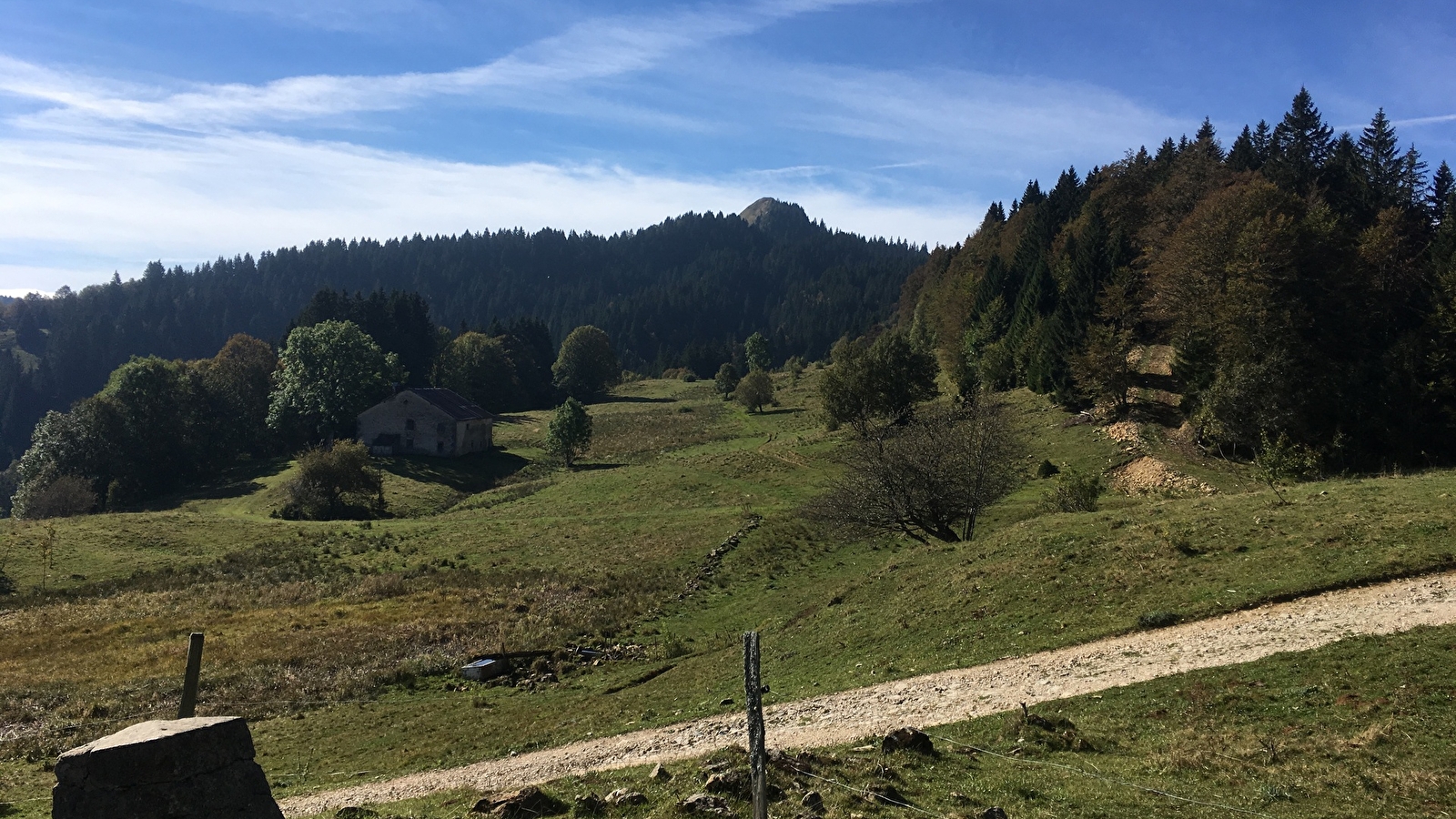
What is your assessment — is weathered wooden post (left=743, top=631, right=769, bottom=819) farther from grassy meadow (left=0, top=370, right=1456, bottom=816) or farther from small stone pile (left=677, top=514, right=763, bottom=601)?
small stone pile (left=677, top=514, right=763, bottom=601)

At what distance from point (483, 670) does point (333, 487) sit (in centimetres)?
4737

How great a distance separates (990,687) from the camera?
17938mm

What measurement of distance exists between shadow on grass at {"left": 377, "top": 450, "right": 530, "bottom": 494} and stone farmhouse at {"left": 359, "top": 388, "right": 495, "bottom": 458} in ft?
4.74

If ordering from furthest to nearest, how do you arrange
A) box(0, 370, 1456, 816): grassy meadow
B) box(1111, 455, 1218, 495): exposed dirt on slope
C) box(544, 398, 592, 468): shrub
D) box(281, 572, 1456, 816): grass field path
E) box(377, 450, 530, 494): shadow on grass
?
box(544, 398, 592, 468): shrub
box(377, 450, 530, 494): shadow on grass
box(1111, 455, 1218, 495): exposed dirt on slope
box(0, 370, 1456, 816): grassy meadow
box(281, 572, 1456, 816): grass field path

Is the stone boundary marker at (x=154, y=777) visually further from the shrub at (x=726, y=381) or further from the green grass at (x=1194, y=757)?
the shrub at (x=726, y=381)

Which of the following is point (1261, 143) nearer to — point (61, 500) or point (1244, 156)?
point (1244, 156)

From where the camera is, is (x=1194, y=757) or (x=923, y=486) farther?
(x=923, y=486)

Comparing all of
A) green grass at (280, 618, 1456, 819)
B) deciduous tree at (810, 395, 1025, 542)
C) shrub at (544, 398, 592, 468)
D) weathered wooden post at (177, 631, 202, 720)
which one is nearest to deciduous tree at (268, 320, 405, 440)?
shrub at (544, 398, 592, 468)

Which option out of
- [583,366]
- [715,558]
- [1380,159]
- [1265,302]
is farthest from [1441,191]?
[583,366]

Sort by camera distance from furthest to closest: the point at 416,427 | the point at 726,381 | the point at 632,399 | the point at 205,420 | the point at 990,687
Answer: the point at 632,399
the point at 726,381
the point at 205,420
the point at 416,427
the point at 990,687

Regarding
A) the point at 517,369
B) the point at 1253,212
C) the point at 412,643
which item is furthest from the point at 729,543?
the point at 517,369

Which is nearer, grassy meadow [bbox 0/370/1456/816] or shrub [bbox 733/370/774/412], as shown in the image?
grassy meadow [bbox 0/370/1456/816]

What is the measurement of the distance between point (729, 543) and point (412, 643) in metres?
18.8

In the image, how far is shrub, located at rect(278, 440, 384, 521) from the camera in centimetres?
6698
